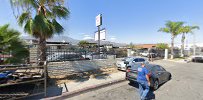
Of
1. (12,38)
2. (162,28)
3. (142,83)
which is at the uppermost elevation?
(162,28)

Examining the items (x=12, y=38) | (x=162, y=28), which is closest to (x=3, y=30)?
(x=12, y=38)

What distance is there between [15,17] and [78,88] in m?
5.31

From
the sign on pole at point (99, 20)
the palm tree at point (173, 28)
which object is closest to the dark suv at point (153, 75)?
the sign on pole at point (99, 20)

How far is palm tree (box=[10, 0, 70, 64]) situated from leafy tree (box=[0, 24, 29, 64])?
1359 mm

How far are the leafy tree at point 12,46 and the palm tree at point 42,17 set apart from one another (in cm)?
136

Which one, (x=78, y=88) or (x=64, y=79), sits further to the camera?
(x=64, y=79)

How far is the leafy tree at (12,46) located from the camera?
6.94 metres

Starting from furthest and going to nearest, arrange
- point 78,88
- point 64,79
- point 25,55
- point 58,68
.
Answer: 1. point 58,68
2. point 64,79
3. point 78,88
4. point 25,55

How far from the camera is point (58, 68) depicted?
1148 centimetres

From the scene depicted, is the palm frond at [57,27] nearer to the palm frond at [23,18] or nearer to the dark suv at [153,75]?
the palm frond at [23,18]

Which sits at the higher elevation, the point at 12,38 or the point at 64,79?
the point at 12,38

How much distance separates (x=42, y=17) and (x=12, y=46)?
2428 millimetres

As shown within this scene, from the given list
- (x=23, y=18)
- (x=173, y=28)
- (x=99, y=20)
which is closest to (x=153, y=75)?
(x=23, y=18)

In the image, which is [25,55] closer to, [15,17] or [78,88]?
[15,17]
